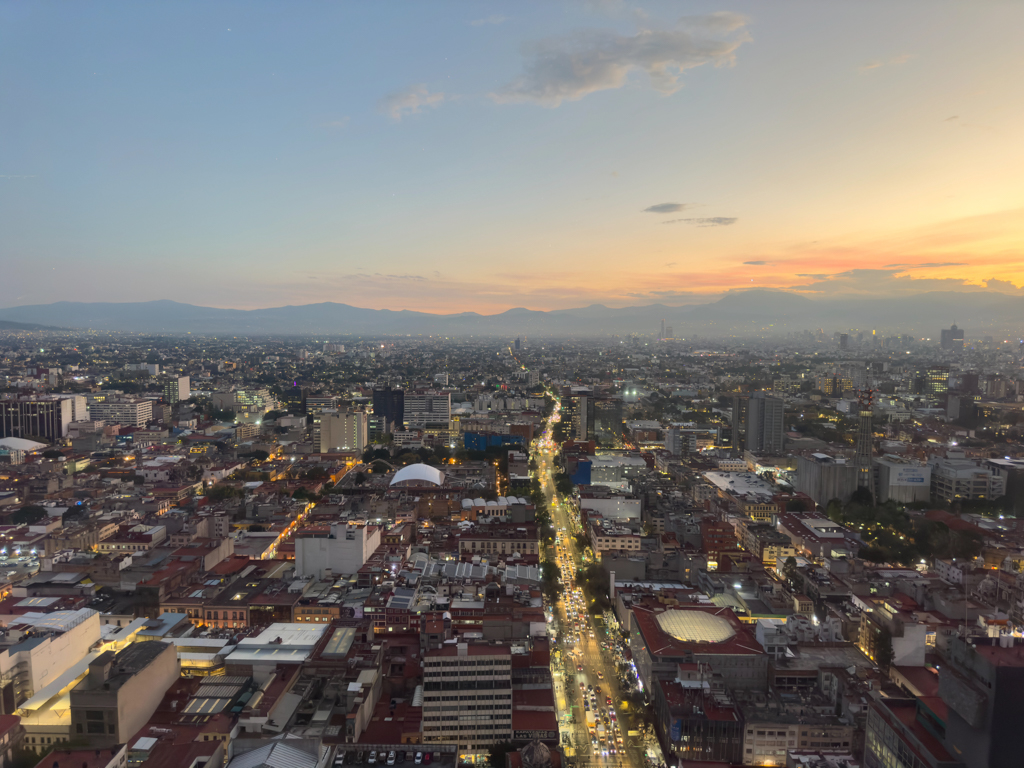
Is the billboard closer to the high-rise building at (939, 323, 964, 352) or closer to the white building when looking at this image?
the white building

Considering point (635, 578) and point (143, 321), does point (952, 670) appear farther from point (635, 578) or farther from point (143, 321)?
point (143, 321)

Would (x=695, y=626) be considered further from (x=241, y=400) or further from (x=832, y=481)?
(x=241, y=400)

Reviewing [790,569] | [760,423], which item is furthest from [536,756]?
[760,423]

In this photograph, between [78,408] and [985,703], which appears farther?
[78,408]

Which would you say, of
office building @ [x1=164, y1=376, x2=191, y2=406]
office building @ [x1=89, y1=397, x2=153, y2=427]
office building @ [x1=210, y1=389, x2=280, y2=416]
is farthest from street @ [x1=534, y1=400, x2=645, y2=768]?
office building @ [x1=164, y1=376, x2=191, y2=406]

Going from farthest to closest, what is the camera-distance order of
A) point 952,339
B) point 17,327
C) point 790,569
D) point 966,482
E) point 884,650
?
point 17,327 → point 952,339 → point 966,482 → point 790,569 → point 884,650

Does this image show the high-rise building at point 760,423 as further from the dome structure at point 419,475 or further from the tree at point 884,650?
the tree at point 884,650
